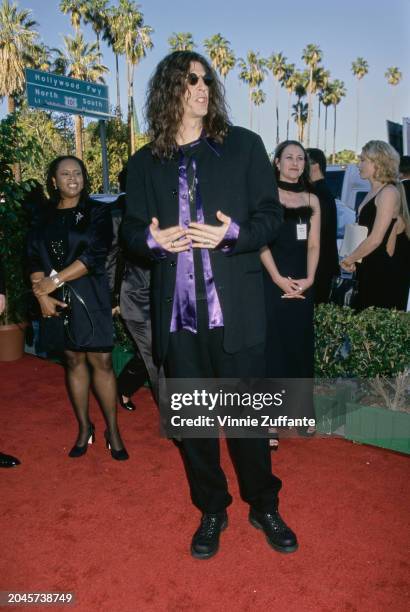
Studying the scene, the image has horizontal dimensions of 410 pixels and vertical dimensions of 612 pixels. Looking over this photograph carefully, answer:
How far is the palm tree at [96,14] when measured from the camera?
113ft

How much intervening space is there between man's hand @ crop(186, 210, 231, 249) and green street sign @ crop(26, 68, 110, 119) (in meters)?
10.2

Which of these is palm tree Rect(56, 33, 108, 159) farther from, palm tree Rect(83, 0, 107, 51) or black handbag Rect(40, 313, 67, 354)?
black handbag Rect(40, 313, 67, 354)

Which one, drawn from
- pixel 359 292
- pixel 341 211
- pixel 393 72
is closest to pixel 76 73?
pixel 341 211

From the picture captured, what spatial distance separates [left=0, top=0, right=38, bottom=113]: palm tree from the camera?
2762 centimetres

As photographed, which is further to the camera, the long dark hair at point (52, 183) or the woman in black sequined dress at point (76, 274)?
the long dark hair at point (52, 183)

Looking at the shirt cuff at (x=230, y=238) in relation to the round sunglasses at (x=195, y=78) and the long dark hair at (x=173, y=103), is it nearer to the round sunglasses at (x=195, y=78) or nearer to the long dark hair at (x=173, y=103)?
the long dark hair at (x=173, y=103)

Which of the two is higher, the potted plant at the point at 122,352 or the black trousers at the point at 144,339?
the black trousers at the point at 144,339

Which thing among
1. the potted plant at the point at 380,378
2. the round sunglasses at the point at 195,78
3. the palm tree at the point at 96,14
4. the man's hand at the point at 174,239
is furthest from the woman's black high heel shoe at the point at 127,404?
the palm tree at the point at 96,14

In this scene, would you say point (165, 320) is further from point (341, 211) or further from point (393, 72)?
point (393, 72)

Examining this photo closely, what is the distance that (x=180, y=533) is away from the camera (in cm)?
294

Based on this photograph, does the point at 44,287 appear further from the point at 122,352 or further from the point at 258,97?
the point at 258,97

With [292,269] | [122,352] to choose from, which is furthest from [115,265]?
[122,352]

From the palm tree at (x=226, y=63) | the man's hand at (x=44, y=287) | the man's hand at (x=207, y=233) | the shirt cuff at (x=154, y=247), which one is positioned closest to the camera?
the man's hand at (x=207, y=233)

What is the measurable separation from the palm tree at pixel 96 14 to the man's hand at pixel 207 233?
120 feet
